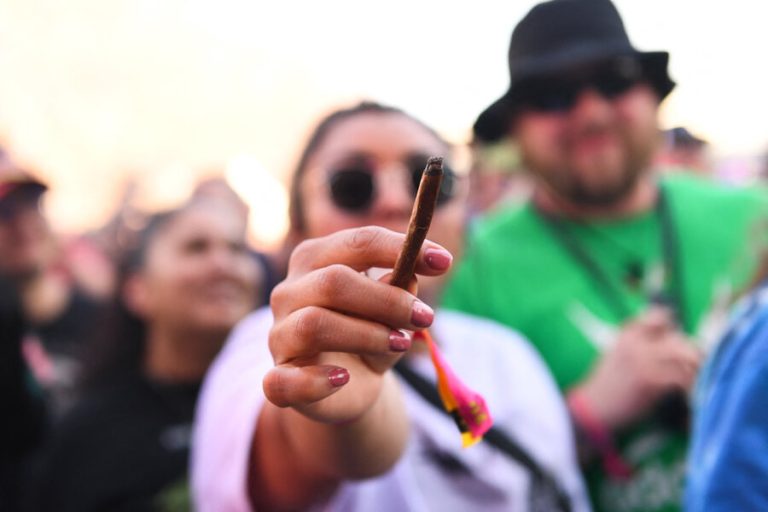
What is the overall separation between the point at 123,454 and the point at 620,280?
5.93 feet

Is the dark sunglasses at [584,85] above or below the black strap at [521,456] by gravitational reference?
above

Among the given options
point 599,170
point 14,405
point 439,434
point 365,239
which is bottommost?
point 14,405

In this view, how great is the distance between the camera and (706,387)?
1.30m

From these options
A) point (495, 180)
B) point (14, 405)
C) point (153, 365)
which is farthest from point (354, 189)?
point (495, 180)

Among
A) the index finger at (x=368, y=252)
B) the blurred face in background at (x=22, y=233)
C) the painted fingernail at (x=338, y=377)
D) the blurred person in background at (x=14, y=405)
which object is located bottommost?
the blurred person in background at (x=14, y=405)

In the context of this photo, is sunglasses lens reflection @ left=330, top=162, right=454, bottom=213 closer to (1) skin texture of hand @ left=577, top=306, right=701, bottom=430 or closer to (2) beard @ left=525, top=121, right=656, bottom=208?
(1) skin texture of hand @ left=577, top=306, right=701, bottom=430

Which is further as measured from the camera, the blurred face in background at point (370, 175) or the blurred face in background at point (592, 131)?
the blurred face in background at point (592, 131)

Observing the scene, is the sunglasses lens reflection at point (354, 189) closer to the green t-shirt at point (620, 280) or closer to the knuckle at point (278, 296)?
the knuckle at point (278, 296)

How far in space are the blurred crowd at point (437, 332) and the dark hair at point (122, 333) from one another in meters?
0.01

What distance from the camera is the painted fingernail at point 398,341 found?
0.70 metres

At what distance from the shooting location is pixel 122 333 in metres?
2.78

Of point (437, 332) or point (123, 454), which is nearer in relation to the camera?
point (437, 332)

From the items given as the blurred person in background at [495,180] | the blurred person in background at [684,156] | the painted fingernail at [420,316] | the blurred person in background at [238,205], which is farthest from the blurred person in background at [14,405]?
the blurred person in background at [684,156]

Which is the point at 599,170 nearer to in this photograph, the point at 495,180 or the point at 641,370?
the point at 641,370
